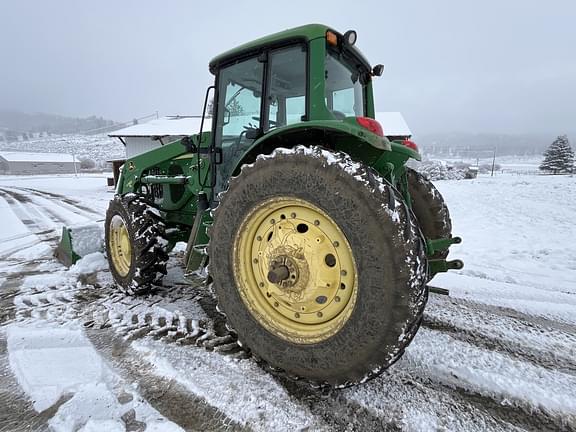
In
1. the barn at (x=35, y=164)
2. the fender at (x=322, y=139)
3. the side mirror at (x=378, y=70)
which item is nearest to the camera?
the fender at (x=322, y=139)

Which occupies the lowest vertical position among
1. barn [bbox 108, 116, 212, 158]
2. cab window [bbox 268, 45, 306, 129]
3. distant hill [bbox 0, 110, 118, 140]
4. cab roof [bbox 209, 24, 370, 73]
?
cab window [bbox 268, 45, 306, 129]

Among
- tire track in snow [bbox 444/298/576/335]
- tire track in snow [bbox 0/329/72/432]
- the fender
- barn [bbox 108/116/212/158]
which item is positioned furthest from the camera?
barn [bbox 108/116/212/158]

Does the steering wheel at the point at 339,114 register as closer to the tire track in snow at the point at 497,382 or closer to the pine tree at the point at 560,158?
the tire track in snow at the point at 497,382

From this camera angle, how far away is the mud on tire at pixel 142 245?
10.8 feet

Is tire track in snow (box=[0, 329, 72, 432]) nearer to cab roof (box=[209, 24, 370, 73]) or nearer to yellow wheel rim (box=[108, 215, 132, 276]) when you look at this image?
→ yellow wheel rim (box=[108, 215, 132, 276])

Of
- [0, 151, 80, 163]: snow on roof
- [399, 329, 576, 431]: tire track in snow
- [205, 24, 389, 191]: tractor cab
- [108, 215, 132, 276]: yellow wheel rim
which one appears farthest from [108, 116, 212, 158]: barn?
[0, 151, 80, 163]: snow on roof

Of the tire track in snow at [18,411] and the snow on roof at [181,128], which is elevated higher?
the snow on roof at [181,128]

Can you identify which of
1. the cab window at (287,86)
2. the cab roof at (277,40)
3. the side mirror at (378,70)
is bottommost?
the cab window at (287,86)

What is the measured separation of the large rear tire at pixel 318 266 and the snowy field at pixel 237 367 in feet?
0.85

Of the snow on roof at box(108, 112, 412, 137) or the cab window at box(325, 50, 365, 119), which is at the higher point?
the snow on roof at box(108, 112, 412, 137)

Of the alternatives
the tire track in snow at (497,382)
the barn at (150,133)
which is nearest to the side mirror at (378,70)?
the tire track in snow at (497,382)

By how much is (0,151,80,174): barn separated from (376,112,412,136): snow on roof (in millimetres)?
52236

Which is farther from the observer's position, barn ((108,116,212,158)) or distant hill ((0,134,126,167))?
distant hill ((0,134,126,167))

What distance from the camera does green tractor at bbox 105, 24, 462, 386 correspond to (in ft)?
5.20
